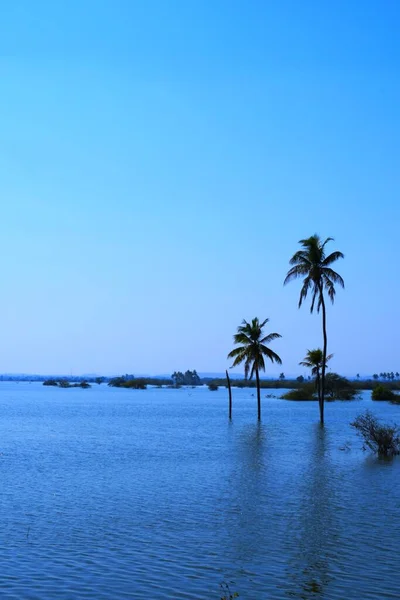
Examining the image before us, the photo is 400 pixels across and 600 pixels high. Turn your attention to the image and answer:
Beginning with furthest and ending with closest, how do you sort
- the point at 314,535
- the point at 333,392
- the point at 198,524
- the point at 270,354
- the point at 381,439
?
the point at 333,392
the point at 270,354
the point at 381,439
the point at 198,524
the point at 314,535

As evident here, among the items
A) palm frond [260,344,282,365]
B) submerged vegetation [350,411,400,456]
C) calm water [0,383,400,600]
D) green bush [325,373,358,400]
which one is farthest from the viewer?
green bush [325,373,358,400]

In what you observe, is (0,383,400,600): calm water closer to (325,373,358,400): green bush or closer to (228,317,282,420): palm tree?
(228,317,282,420): palm tree

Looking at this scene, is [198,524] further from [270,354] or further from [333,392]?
[333,392]

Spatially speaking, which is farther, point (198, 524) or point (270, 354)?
point (270, 354)

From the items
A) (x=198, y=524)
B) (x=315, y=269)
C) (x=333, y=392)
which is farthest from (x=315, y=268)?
(x=333, y=392)

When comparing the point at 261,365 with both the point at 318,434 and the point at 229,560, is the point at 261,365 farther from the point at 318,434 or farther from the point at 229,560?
the point at 229,560

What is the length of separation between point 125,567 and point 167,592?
1882mm

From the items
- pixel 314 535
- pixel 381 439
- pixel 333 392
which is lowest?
pixel 314 535

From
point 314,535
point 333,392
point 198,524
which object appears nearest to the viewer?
point 314,535

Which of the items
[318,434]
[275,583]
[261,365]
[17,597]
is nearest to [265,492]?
[275,583]

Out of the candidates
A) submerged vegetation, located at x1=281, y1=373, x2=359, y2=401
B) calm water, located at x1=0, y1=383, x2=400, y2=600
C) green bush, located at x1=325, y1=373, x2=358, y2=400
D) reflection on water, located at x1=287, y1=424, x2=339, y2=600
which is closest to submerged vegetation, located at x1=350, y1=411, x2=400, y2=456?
calm water, located at x1=0, y1=383, x2=400, y2=600

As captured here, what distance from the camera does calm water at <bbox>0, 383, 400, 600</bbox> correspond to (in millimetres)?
13344

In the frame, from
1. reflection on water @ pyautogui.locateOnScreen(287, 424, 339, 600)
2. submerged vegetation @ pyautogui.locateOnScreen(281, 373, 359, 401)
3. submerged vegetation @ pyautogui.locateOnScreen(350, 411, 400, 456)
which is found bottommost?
reflection on water @ pyautogui.locateOnScreen(287, 424, 339, 600)

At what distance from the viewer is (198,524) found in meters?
18.5
